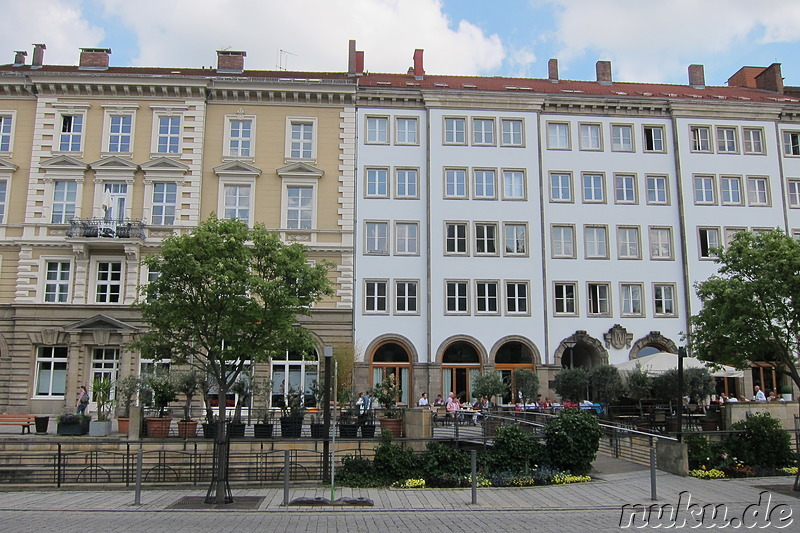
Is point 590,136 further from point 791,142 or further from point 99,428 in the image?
point 99,428

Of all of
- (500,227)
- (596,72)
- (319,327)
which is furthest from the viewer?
(596,72)

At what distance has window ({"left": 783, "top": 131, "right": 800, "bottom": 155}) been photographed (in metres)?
39.5

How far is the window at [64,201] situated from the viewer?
1352 inches

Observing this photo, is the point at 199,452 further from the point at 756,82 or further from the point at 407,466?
the point at 756,82

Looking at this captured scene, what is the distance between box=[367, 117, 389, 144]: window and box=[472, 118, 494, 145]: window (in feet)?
15.4

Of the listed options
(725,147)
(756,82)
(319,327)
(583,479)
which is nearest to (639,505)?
(583,479)

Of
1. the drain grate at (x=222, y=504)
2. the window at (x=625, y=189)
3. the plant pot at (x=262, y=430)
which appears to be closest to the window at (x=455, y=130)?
the window at (x=625, y=189)

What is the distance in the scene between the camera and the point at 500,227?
36.8 m

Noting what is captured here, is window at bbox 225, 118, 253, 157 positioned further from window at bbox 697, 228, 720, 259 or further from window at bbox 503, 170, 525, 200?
window at bbox 697, 228, 720, 259

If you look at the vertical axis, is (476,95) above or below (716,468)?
above

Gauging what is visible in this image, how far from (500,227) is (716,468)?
2027cm

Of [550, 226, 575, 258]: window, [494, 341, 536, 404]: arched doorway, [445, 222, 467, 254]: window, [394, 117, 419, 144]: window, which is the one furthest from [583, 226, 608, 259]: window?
[394, 117, 419, 144]: window

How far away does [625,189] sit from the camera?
38.2 metres

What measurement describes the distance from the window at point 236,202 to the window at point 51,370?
9.97 meters
